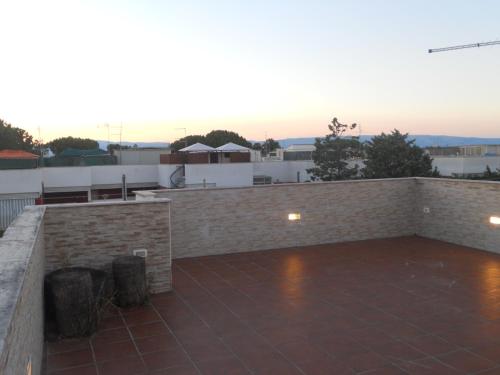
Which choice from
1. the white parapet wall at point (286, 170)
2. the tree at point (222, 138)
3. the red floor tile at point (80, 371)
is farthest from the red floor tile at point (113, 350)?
the tree at point (222, 138)

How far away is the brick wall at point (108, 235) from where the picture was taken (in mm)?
7070

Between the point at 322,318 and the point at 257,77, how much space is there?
16.2m

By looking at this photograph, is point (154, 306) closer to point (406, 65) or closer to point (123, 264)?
point (123, 264)

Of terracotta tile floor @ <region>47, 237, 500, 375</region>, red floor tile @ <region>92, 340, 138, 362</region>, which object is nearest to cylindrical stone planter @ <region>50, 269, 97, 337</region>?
terracotta tile floor @ <region>47, 237, 500, 375</region>

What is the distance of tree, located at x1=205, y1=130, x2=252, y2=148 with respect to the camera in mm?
66887

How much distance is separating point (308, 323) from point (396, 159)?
24.1 m

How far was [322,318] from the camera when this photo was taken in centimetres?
637

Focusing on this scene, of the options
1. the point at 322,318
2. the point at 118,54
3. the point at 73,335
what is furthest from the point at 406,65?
the point at 73,335

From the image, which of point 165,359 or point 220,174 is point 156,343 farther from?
point 220,174

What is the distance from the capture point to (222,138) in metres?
68.1

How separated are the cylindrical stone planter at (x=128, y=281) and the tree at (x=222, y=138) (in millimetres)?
59640

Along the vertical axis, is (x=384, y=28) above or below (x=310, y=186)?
above

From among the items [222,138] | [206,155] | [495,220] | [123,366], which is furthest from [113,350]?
[222,138]

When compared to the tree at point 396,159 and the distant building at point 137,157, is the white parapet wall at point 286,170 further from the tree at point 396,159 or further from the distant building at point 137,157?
the distant building at point 137,157
